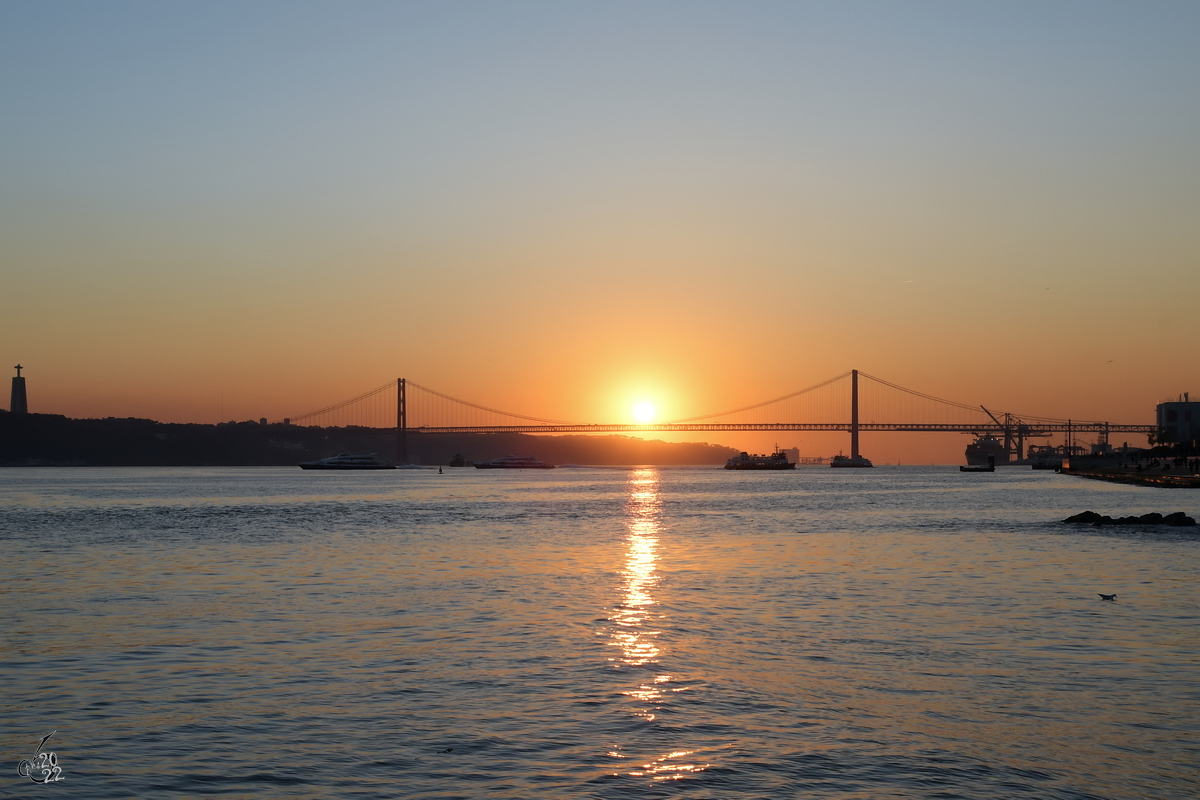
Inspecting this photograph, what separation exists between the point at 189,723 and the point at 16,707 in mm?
2356

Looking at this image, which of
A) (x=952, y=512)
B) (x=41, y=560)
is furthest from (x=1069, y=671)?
(x=952, y=512)

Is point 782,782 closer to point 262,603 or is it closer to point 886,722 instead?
point 886,722

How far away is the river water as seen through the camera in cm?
1012

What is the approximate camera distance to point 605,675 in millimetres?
14547

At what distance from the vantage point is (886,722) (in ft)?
39.2
